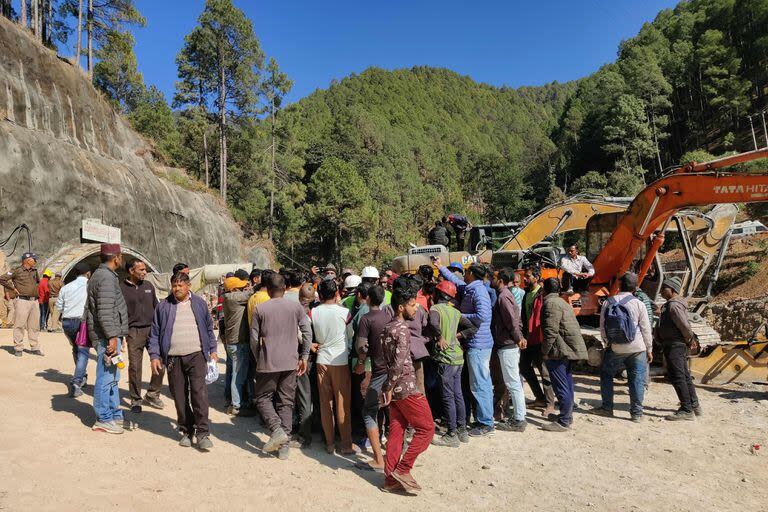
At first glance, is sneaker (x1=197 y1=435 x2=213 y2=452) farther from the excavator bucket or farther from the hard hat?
the excavator bucket

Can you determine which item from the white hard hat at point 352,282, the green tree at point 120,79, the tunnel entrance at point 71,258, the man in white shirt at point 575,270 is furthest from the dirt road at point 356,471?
the green tree at point 120,79

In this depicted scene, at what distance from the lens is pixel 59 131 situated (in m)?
18.0

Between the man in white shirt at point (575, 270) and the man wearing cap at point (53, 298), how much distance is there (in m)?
12.2

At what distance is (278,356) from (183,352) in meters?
0.97

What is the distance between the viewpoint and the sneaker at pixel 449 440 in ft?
18.3

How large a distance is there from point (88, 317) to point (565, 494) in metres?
5.05

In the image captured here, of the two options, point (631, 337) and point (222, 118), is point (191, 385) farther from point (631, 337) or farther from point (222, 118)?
point (222, 118)

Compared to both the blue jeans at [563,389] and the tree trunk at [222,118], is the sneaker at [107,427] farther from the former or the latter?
the tree trunk at [222,118]

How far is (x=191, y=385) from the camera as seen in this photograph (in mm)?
5145

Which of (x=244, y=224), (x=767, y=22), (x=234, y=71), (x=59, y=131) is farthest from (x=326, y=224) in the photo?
(x=767, y=22)

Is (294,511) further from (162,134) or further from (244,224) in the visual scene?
(162,134)

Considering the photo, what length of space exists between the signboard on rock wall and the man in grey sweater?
1434cm

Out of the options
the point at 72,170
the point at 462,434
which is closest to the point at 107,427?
the point at 462,434

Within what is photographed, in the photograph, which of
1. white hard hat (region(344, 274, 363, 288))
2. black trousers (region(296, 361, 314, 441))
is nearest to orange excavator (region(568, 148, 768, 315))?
white hard hat (region(344, 274, 363, 288))
